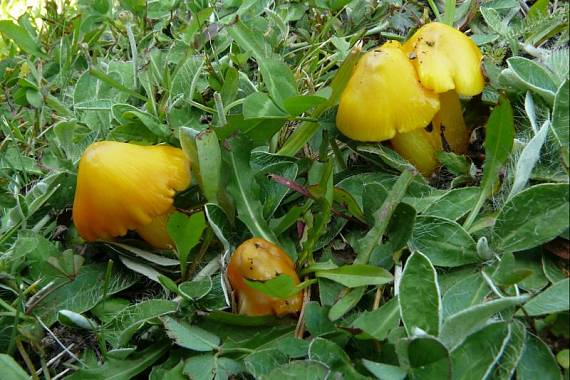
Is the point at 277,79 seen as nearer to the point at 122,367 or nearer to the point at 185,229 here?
the point at 185,229

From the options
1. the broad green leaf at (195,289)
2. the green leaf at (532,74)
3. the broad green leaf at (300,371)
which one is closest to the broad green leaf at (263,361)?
the broad green leaf at (300,371)

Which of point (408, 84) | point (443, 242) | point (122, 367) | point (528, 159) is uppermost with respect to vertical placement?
point (408, 84)

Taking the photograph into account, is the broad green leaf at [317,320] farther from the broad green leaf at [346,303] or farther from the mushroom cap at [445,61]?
the mushroom cap at [445,61]

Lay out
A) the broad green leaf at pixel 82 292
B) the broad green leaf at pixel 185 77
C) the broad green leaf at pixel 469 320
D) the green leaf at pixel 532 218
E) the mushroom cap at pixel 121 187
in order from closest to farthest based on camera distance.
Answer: the broad green leaf at pixel 469 320, the green leaf at pixel 532 218, the mushroom cap at pixel 121 187, the broad green leaf at pixel 82 292, the broad green leaf at pixel 185 77

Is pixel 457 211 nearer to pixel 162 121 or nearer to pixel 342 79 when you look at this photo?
pixel 342 79

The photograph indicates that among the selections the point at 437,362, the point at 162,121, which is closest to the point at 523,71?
the point at 437,362

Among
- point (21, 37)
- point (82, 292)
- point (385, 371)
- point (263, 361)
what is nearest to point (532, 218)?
point (385, 371)

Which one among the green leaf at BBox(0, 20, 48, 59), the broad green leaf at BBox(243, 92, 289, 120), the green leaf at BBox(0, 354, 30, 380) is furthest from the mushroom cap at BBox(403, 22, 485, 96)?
the green leaf at BBox(0, 20, 48, 59)
